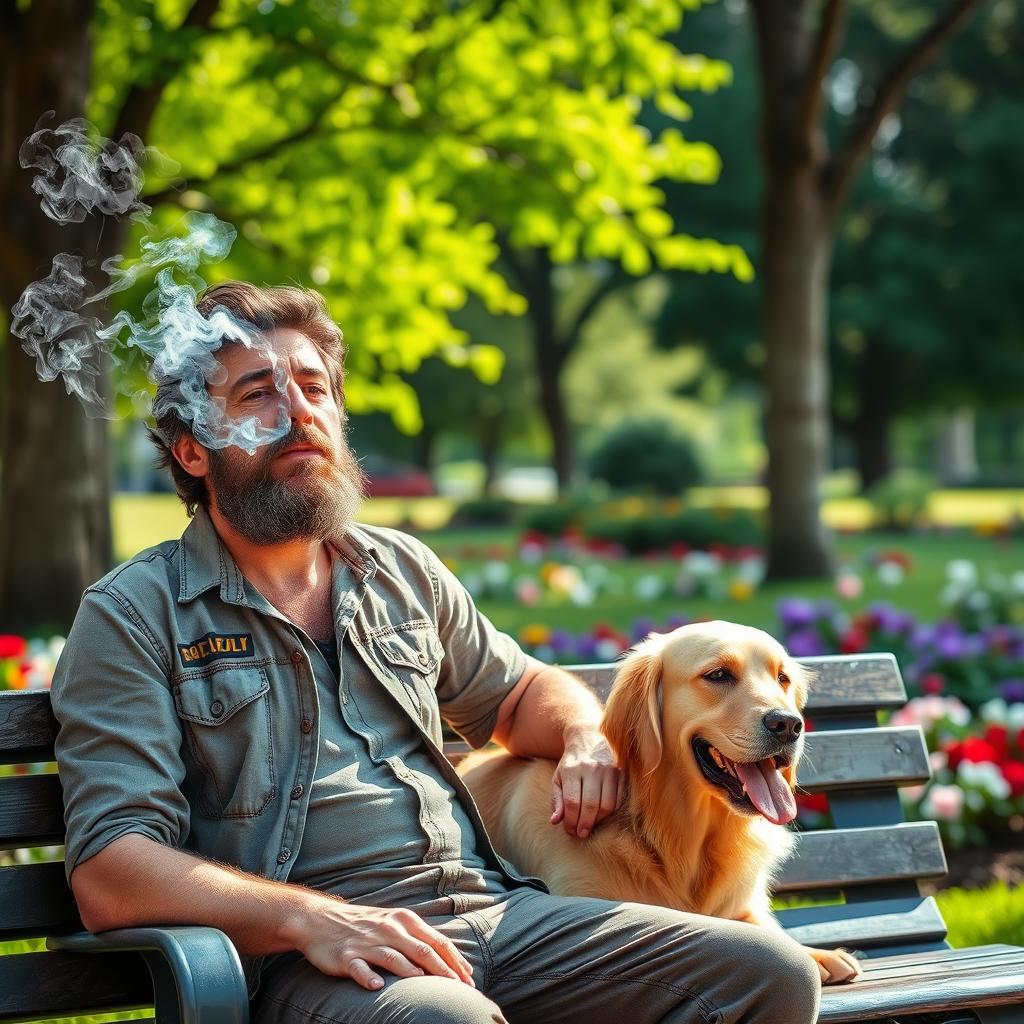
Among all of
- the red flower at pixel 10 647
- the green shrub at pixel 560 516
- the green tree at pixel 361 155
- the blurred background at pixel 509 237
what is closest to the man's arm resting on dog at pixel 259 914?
the blurred background at pixel 509 237

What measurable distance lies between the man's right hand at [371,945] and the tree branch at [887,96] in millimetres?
10295

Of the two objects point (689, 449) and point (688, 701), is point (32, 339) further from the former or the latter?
point (689, 449)

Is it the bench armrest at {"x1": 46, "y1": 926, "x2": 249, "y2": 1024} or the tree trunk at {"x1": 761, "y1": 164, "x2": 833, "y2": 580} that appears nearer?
the bench armrest at {"x1": 46, "y1": 926, "x2": 249, "y2": 1024}

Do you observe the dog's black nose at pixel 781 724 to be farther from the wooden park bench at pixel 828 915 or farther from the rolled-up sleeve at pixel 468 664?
the rolled-up sleeve at pixel 468 664

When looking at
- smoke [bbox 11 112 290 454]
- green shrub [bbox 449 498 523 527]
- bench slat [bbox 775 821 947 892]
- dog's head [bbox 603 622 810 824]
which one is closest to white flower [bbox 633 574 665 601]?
bench slat [bbox 775 821 947 892]

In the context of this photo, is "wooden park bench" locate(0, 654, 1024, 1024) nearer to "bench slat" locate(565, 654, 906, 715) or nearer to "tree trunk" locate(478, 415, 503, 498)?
"bench slat" locate(565, 654, 906, 715)

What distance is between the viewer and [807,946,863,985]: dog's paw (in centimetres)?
347

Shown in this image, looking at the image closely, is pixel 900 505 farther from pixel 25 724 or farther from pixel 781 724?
pixel 25 724

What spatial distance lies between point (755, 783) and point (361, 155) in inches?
301

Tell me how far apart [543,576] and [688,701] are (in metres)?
10.8

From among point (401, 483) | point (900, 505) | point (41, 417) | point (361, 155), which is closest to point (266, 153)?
point (361, 155)

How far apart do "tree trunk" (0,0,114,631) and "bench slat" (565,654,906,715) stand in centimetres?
568

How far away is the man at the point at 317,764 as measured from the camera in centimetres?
280

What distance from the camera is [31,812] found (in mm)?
3199
